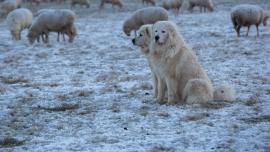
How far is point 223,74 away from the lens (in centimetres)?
1219

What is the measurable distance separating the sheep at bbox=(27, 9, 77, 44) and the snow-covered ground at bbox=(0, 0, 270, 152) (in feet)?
1.87

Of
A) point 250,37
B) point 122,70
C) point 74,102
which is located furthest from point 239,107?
point 250,37

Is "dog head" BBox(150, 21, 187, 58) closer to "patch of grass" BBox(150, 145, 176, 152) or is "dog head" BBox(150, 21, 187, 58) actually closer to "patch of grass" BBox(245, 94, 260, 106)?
"patch of grass" BBox(245, 94, 260, 106)

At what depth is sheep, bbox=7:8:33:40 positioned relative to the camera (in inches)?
822

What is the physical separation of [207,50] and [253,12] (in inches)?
143

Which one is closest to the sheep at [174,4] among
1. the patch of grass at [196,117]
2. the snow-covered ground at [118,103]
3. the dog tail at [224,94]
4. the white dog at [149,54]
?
the snow-covered ground at [118,103]

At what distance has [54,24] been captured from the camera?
1922cm

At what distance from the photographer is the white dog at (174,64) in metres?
8.95

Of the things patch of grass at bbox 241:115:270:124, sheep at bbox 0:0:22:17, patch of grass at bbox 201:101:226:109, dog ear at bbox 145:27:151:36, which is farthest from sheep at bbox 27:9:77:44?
patch of grass at bbox 241:115:270:124

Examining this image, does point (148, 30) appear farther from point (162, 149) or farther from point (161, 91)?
point (162, 149)

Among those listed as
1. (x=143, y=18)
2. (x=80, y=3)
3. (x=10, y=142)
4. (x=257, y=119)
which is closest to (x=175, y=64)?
(x=257, y=119)

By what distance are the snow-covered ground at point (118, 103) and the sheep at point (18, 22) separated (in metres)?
2.29

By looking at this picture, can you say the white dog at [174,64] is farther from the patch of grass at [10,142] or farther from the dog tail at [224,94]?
the patch of grass at [10,142]

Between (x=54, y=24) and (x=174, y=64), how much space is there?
10.8m
